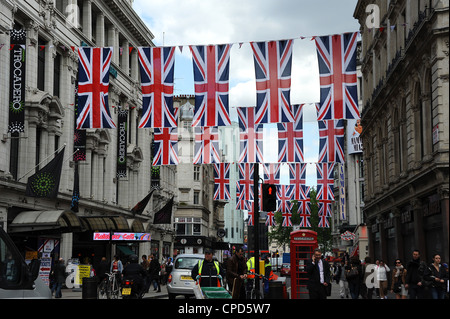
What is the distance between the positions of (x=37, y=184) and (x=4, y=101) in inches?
171

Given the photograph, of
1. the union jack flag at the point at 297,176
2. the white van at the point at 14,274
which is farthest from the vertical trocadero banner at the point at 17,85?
the white van at the point at 14,274

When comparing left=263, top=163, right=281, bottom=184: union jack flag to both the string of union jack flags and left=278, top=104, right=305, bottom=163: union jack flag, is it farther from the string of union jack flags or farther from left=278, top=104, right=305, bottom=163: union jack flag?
the string of union jack flags

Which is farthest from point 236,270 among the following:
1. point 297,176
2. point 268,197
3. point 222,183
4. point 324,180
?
point 324,180

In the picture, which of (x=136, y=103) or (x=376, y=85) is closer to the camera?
(x=376, y=85)

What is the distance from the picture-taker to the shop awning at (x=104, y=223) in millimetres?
38438

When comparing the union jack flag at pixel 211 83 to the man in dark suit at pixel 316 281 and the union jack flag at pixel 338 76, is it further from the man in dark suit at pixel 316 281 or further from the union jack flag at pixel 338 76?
the man in dark suit at pixel 316 281

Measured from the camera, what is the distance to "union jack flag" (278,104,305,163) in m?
32.1

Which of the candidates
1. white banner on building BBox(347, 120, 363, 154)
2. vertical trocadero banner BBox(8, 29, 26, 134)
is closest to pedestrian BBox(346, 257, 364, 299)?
vertical trocadero banner BBox(8, 29, 26, 134)

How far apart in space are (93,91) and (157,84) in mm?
3622

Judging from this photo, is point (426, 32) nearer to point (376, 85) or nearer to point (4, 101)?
point (376, 85)

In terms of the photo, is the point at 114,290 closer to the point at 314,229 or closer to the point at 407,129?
the point at 407,129

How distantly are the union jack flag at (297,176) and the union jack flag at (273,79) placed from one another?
1859 cm

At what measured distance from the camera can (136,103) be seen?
52875mm
